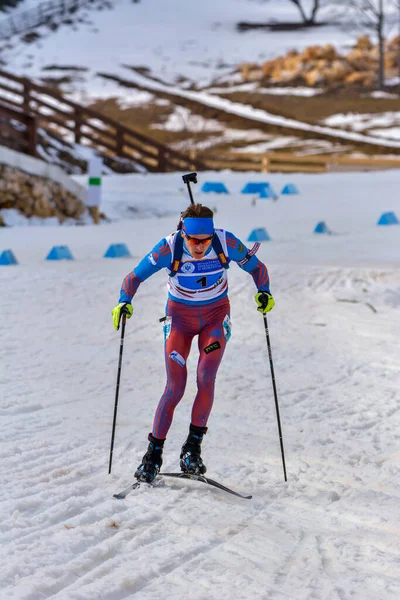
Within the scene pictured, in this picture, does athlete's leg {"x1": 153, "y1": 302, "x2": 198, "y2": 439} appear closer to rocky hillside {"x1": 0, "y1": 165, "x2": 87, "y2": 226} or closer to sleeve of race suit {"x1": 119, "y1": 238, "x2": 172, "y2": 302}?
sleeve of race suit {"x1": 119, "y1": 238, "x2": 172, "y2": 302}

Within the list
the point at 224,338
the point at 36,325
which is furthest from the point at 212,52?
the point at 224,338

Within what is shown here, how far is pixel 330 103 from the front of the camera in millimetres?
37531

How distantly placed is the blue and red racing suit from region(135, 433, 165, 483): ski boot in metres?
0.05

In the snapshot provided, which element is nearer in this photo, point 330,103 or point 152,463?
point 152,463

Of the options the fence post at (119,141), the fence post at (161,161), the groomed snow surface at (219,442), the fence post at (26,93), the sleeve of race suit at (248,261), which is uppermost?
the sleeve of race suit at (248,261)

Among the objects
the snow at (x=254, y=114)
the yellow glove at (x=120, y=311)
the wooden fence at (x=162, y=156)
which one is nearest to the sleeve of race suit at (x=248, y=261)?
the yellow glove at (x=120, y=311)

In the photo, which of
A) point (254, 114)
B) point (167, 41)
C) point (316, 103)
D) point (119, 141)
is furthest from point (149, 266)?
point (167, 41)

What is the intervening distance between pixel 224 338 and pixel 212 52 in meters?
39.9

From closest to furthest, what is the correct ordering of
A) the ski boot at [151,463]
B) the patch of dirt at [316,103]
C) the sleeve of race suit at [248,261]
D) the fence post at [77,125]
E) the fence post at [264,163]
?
the ski boot at [151,463] → the sleeve of race suit at [248,261] → the fence post at [77,125] → the fence post at [264,163] → the patch of dirt at [316,103]

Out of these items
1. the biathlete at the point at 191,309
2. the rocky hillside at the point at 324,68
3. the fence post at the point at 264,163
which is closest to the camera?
the biathlete at the point at 191,309

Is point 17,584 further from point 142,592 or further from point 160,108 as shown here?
point 160,108

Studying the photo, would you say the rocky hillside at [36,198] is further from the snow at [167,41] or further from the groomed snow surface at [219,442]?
the snow at [167,41]

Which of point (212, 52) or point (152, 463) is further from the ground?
point (152, 463)

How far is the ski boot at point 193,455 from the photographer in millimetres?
5117
